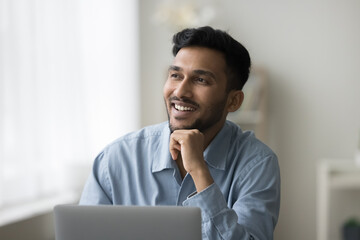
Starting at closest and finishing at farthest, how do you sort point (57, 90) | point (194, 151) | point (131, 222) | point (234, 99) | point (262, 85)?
point (131, 222)
point (194, 151)
point (234, 99)
point (57, 90)
point (262, 85)

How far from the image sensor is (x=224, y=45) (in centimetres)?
154

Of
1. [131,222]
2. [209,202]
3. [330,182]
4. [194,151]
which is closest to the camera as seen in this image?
[131,222]

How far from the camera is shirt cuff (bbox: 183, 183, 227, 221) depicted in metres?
1.30

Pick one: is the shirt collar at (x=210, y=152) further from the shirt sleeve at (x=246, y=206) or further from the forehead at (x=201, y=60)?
the forehead at (x=201, y=60)

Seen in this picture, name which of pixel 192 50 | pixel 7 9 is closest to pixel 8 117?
pixel 7 9

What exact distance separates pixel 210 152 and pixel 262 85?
6.98ft

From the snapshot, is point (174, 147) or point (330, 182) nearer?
point (174, 147)

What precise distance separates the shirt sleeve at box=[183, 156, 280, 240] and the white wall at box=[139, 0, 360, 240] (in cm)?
232

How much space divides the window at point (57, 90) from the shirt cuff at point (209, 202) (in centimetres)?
114

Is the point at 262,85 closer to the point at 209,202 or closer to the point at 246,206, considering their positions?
the point at 246,206

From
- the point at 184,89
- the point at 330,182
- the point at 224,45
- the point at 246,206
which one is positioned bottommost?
the point at 330,182

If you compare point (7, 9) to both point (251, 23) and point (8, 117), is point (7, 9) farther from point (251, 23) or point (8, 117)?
point (251, 23)

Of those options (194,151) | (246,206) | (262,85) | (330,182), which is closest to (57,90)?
(194,151)

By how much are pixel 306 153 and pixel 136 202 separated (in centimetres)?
246
